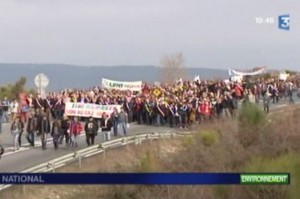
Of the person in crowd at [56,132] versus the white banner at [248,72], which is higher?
the white banner at [248,72]

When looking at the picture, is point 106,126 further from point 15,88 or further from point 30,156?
point 15,88

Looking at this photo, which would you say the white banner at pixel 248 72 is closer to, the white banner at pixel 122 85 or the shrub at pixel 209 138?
the white banner at pixel 122 85

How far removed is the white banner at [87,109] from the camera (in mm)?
38312

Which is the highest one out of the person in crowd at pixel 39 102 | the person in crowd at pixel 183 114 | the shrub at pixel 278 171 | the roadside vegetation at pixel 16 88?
the roadside vegetation at pixel 16 88

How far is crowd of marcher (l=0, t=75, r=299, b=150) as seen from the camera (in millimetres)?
32625

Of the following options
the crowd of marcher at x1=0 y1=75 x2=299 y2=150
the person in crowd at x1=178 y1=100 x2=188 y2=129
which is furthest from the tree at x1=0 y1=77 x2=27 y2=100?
the person in crowd at x1=178 y1=100 x2=188 y2=129

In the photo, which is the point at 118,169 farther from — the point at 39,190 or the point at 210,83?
the point at 210,83

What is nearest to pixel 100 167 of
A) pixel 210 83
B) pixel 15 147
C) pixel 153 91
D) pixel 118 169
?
pixel 118 169

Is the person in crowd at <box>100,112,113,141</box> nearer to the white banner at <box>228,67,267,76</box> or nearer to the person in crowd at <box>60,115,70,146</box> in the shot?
the person in crowd at <box>60,115,70,146</box>

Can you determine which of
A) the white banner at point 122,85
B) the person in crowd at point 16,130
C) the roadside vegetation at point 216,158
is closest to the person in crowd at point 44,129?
the person in crowd at point 16,130

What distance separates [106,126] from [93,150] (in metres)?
4.32

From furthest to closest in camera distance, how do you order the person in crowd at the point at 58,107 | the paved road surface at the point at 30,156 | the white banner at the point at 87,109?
the person in crowd at the point at 58,107 < the white banner at the point at 87,109 < the paved road surface at the point at 30,156

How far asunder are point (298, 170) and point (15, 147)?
14883mm

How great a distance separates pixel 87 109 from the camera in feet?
131
